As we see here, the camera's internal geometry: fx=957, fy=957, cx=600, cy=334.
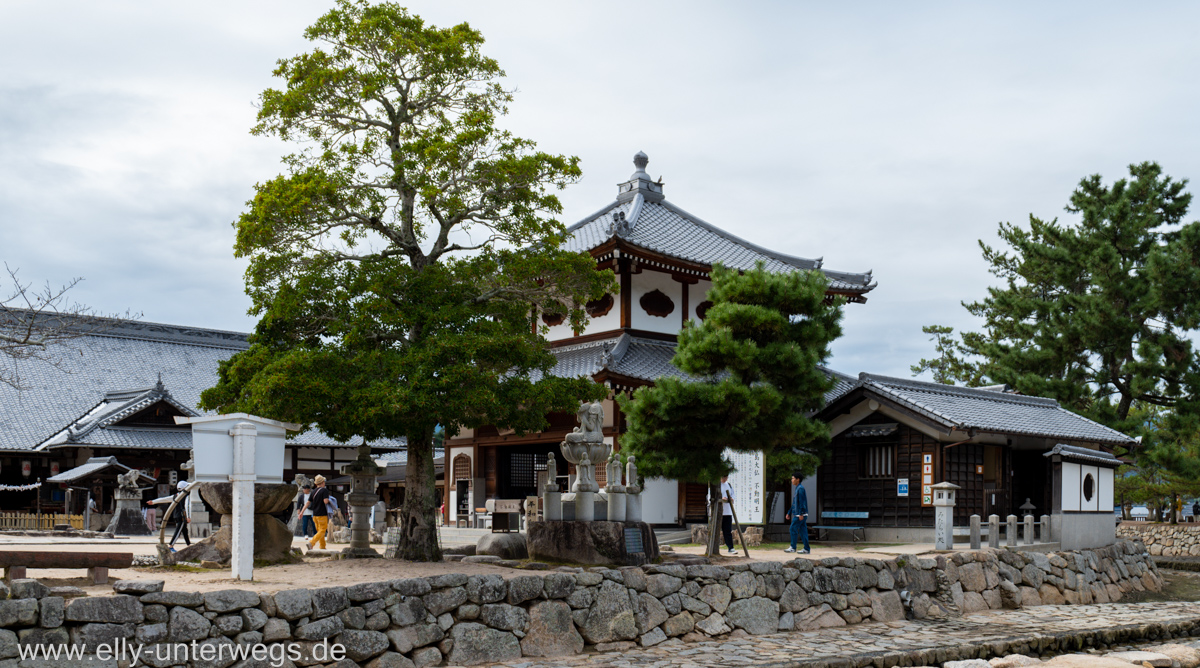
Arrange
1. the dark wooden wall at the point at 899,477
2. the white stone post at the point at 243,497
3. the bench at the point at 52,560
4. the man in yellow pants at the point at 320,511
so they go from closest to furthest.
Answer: the bench at the point at 52,560 < the white stone post at the point at 243,497 < the man in yellow pants at the point at 320,511 < the dark wooden wall at the point at 899,477

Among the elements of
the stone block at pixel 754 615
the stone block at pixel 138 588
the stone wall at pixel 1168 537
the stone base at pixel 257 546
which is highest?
the stone block at pixel 138 588

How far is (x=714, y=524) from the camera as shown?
18.0m

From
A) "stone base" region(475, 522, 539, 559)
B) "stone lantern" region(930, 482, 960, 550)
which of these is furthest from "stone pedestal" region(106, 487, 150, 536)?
"stone lantern" region(930, 482, 960, 550)

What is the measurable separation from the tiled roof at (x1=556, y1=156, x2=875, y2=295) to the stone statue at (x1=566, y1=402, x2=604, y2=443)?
9124 mm

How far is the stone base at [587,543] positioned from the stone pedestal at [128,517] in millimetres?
15065

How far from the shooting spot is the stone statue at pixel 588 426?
1571 centimetres

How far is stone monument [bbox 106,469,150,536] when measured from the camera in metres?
25.3

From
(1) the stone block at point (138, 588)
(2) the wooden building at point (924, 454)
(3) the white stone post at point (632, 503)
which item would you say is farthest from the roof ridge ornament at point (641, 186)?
(1) the stone block at point (138, 588)

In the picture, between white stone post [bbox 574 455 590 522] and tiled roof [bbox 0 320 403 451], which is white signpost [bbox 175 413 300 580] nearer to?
white stone post [bbox 574 455 590 522]

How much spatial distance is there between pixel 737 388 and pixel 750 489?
6715 millimetres

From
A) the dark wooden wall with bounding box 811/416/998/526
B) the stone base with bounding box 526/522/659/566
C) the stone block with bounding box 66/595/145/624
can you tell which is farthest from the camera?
the dark wooden wall with bounding box 811/416/998/526

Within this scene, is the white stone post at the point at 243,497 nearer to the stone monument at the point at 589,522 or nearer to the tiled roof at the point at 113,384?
the stone monument at the point at 589,522

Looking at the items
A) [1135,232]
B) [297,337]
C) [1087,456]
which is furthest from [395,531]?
[1135,232]

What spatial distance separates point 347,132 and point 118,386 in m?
26.0
